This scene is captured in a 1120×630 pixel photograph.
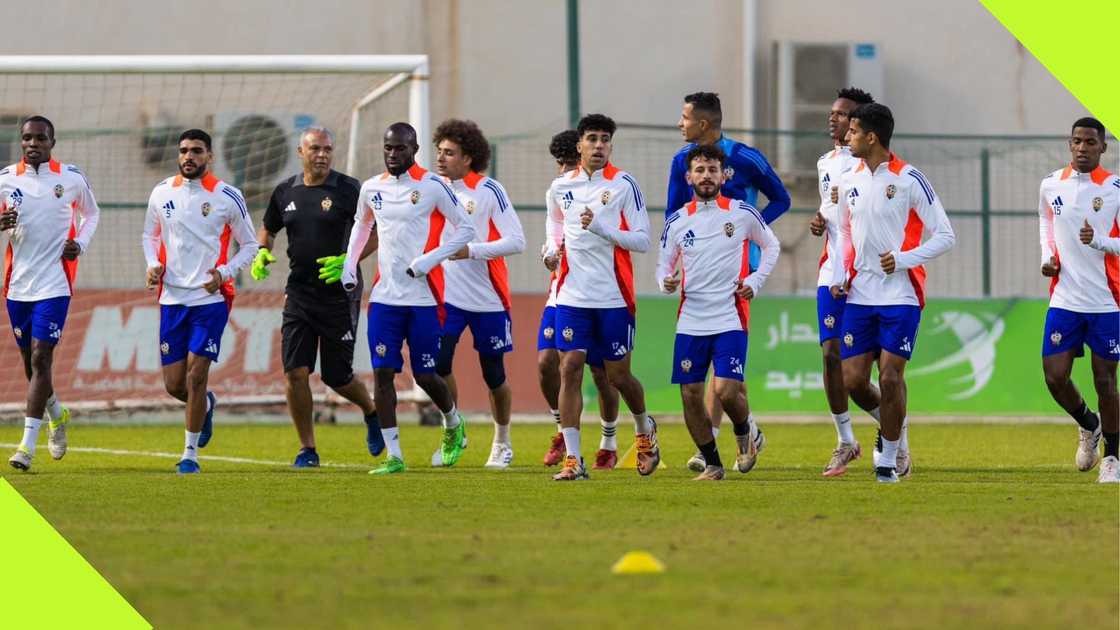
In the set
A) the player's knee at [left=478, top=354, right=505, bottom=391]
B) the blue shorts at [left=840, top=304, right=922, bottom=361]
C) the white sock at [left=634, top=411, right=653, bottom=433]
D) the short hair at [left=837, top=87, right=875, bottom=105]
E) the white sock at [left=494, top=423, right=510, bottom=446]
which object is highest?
the short hair at [left=837, top=87, right=875, bottom=105]

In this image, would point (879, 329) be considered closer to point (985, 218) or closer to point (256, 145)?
point (256, 145)

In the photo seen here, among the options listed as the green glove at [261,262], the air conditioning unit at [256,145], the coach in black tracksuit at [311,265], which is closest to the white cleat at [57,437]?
the coach in black tracksuit at [311,265]

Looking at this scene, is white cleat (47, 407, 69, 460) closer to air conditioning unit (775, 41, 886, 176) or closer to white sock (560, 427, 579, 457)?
white sock (560, 427, 579, 457)

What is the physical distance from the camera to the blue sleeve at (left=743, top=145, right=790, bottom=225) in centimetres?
1234

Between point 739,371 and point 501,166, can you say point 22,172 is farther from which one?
point 501,166

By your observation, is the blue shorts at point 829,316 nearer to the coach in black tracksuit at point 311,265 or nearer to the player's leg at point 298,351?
the coach in black tracksuit at point 311,265

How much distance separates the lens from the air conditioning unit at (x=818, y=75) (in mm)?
27094

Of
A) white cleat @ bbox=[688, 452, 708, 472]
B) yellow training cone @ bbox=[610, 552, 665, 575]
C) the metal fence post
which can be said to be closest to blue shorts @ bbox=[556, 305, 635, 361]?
white cleat @ bbox=[688, 452, 708, 472]

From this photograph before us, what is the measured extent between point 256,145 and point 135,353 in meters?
2.72

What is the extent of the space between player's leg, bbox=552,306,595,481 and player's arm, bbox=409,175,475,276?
2.71 ft

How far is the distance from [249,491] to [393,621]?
15.6 feet

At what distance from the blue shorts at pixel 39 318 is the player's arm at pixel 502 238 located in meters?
2.93

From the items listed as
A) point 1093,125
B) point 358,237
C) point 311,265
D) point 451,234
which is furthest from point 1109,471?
point 311,265

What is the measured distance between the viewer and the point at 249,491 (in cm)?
1064
